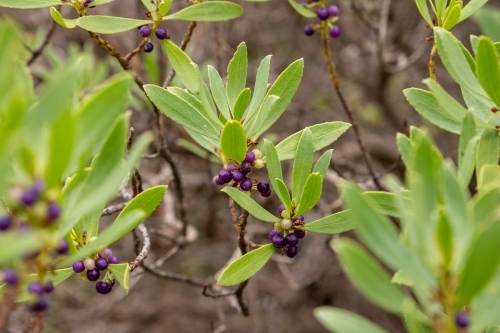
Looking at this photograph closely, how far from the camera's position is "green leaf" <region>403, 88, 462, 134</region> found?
1.35 metres

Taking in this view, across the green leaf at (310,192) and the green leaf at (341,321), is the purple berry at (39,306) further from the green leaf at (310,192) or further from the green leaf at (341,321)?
the green leaf at (310,192)

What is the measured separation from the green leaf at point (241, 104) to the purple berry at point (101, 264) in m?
0.45

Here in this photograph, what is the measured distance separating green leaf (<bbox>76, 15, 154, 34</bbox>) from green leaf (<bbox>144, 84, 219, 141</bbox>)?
249 millimetres

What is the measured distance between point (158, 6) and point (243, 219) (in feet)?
2.11

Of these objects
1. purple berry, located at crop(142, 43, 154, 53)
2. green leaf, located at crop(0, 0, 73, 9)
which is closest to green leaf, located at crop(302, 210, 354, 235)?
purple berry, located at crop(142, 43, 154, 53)

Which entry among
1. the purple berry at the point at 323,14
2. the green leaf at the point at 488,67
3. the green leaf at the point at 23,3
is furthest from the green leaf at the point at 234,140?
the purple berry at the point at 323,14

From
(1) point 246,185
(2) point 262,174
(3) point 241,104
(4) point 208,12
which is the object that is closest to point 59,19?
(4) point 208,12

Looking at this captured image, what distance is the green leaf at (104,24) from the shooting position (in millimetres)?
1448

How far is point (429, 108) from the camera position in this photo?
53.6 inches

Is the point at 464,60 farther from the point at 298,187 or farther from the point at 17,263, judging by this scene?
the point at 17,263

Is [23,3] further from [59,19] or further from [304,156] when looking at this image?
[304,156]

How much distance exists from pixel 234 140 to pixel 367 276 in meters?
0.53

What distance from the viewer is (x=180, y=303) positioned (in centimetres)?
382

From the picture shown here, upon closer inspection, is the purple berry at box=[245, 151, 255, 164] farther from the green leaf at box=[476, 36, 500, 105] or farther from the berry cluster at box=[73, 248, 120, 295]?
the green leaf at box=[476, 36, 500, 105]
